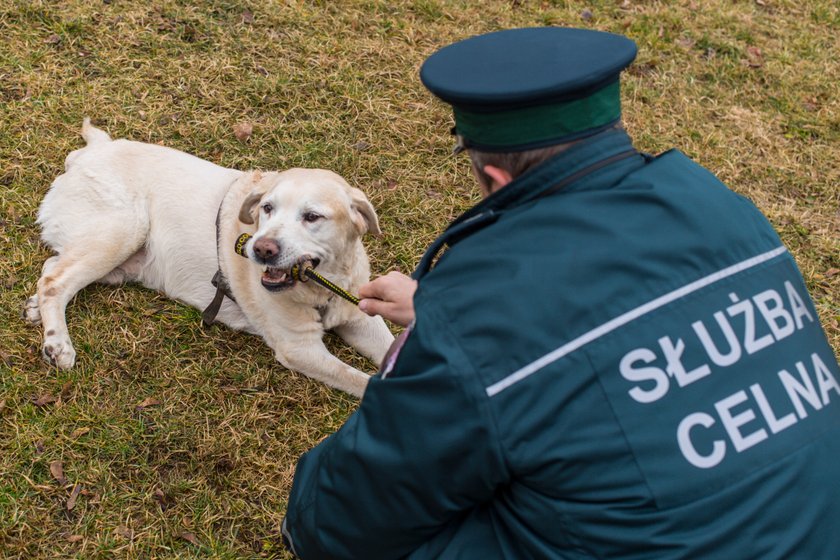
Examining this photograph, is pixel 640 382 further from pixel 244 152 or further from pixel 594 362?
pixel 244 152

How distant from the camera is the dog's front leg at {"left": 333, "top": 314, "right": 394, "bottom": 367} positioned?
420 cm

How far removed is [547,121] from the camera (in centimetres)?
188

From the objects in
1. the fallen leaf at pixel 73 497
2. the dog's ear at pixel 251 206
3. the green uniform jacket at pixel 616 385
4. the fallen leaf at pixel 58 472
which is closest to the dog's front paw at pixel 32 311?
the fallen leaf at pixel 58 472

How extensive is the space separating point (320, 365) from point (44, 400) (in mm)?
1357

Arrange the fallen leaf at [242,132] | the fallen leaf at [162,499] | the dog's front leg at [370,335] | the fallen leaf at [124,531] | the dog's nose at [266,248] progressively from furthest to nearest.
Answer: the fallen leaf at [242,132] < the dog's front leg at [370,335] < the dog's nose at [266,248] < the fallen leaf at [162,499] < the fallen leaf at [124,531]

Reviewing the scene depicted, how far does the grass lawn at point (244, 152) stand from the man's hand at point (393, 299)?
1.31 m

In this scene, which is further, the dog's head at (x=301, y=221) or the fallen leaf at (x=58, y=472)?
the dog's head at (x=301, y=221)

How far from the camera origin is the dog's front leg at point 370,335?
420 centimetres

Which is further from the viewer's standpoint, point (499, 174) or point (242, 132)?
point (242, 132)

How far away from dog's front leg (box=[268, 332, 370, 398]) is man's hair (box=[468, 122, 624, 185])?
2.09m

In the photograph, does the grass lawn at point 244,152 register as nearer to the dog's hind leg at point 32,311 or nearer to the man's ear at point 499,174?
the dog's hind leg at point 32,311

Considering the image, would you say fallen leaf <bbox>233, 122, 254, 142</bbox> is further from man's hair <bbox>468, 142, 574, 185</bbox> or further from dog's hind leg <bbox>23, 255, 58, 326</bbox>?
man's hair <bbox>468, 142, 574, 185</bbox>

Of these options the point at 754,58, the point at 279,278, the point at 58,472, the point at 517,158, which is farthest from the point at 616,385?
the point at 754,58

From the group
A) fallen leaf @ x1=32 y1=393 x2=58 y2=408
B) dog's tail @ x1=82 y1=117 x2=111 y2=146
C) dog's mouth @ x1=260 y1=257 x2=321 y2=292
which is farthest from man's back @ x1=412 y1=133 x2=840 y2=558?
dog's tail @ x1=82 y1=117 x2=111 y2=146
